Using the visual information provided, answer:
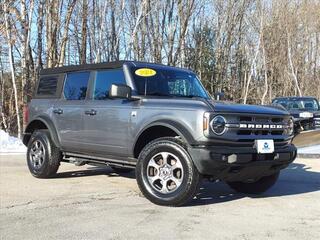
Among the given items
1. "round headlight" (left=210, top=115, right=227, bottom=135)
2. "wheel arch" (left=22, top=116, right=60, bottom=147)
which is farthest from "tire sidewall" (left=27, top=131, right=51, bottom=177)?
"round headlight" (left=210, top=115, right=227, bottom=135)

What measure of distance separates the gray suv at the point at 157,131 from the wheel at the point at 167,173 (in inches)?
0.5

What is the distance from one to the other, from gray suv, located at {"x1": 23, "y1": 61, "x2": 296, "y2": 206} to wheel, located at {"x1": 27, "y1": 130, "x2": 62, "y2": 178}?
0.05 feet

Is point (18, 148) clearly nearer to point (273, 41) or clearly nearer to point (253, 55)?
point (253, 55)

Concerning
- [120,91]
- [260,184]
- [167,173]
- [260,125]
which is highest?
[120,91]

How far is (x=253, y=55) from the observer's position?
3412 cm

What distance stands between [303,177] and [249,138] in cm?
351

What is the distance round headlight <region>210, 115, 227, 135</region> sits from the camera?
6.43m

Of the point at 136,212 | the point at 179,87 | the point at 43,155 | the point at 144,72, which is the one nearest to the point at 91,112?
the point at 144,72

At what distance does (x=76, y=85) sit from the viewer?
339 inches

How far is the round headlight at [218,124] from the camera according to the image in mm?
6430

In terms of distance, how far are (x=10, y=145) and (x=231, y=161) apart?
9.39 meters

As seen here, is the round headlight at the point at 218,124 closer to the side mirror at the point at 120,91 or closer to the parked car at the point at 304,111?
the side mirror at the point at 120,91

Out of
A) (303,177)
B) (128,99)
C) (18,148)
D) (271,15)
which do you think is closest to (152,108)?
(128,99)

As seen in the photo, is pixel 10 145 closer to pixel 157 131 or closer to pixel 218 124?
pixel 157 131
